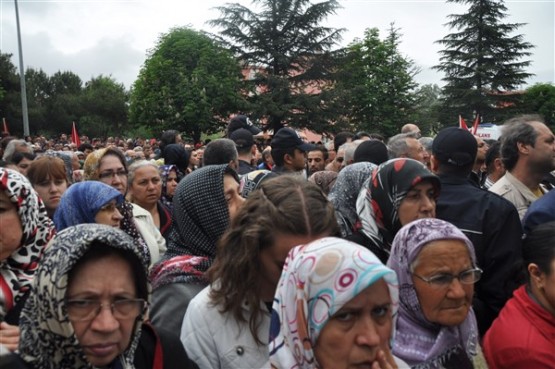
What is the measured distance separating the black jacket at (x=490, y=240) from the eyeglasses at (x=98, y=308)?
2052mm

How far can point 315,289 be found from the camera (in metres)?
1.79

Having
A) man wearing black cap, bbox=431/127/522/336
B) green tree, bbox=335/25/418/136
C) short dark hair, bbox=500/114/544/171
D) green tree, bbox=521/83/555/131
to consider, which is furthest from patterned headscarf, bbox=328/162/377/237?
green tree, bbox=521/83/555/131

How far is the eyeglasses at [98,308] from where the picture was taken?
6.25 feet

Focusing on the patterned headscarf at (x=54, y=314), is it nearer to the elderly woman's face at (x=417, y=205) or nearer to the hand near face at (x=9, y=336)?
the hand near face at (x=9, y=336)

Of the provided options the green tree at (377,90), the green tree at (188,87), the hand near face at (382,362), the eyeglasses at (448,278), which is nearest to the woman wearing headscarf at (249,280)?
the eyeglasses at (448,278)

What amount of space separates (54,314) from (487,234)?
2522 mm

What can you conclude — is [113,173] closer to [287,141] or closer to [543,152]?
[287,141]

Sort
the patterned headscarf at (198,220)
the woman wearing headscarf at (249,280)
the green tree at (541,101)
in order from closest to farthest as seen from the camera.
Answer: the woman wearing headscarf at (249,280)
the patterned headscarf at (198,220)
the green tree at (541,101)

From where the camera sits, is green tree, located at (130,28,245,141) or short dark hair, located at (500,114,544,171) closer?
short dark hair, located at (500,114,544,171)

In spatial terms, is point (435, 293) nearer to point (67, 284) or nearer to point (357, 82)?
point (67, 284)

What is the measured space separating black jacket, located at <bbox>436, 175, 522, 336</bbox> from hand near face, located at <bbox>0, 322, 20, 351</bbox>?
242 centimetres

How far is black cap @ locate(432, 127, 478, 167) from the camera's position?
12.5 ft

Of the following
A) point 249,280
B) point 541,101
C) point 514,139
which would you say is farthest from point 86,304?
point 541,101

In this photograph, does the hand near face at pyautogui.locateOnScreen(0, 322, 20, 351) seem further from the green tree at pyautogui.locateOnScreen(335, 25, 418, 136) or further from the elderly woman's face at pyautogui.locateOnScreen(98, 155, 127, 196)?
the green tree at pyautogui.locateOnScreen(335, 25, 418, 136)
